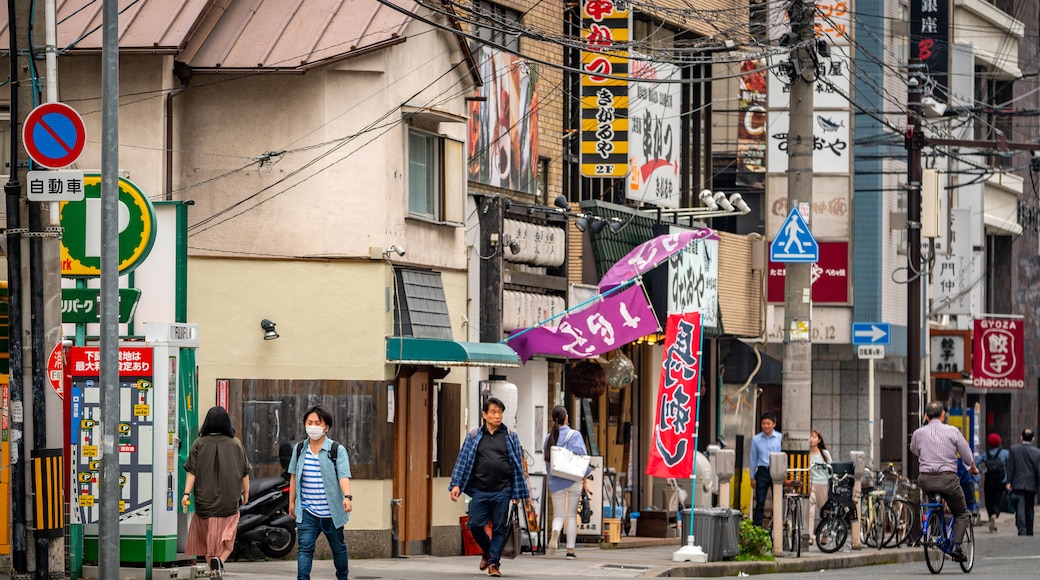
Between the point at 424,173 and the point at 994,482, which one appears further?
the point at 994,482

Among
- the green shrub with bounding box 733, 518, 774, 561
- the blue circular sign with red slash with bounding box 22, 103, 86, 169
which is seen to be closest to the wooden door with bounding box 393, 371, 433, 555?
the green shrub with bounding box 733, 518, 774, 561

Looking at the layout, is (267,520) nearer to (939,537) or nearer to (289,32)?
(289,32)

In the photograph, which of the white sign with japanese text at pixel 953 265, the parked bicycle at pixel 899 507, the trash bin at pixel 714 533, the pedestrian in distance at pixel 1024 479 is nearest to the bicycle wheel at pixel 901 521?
the parked bicycle at pixel 899 507

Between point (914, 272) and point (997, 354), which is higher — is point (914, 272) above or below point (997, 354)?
above

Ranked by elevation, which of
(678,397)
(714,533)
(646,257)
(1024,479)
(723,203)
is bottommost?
(1024,479)

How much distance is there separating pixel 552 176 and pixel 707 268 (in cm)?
390

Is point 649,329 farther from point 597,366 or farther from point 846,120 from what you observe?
point 846,120

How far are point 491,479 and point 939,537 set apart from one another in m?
6.36

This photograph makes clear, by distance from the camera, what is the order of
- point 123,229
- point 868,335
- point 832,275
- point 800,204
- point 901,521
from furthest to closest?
point 832,275 → point 868,335 → point 901,521 → point 800,204 → point 123,229

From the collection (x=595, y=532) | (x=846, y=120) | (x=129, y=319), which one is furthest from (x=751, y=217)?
(x=129, y=319)

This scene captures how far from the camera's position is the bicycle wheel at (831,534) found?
24.9 metres

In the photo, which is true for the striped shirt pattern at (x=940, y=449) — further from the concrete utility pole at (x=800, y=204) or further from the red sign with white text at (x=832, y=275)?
the red sign with white text at (x=832, y=275)

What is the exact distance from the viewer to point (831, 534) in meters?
25.0

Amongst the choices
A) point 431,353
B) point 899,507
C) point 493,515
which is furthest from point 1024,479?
point 493,515
